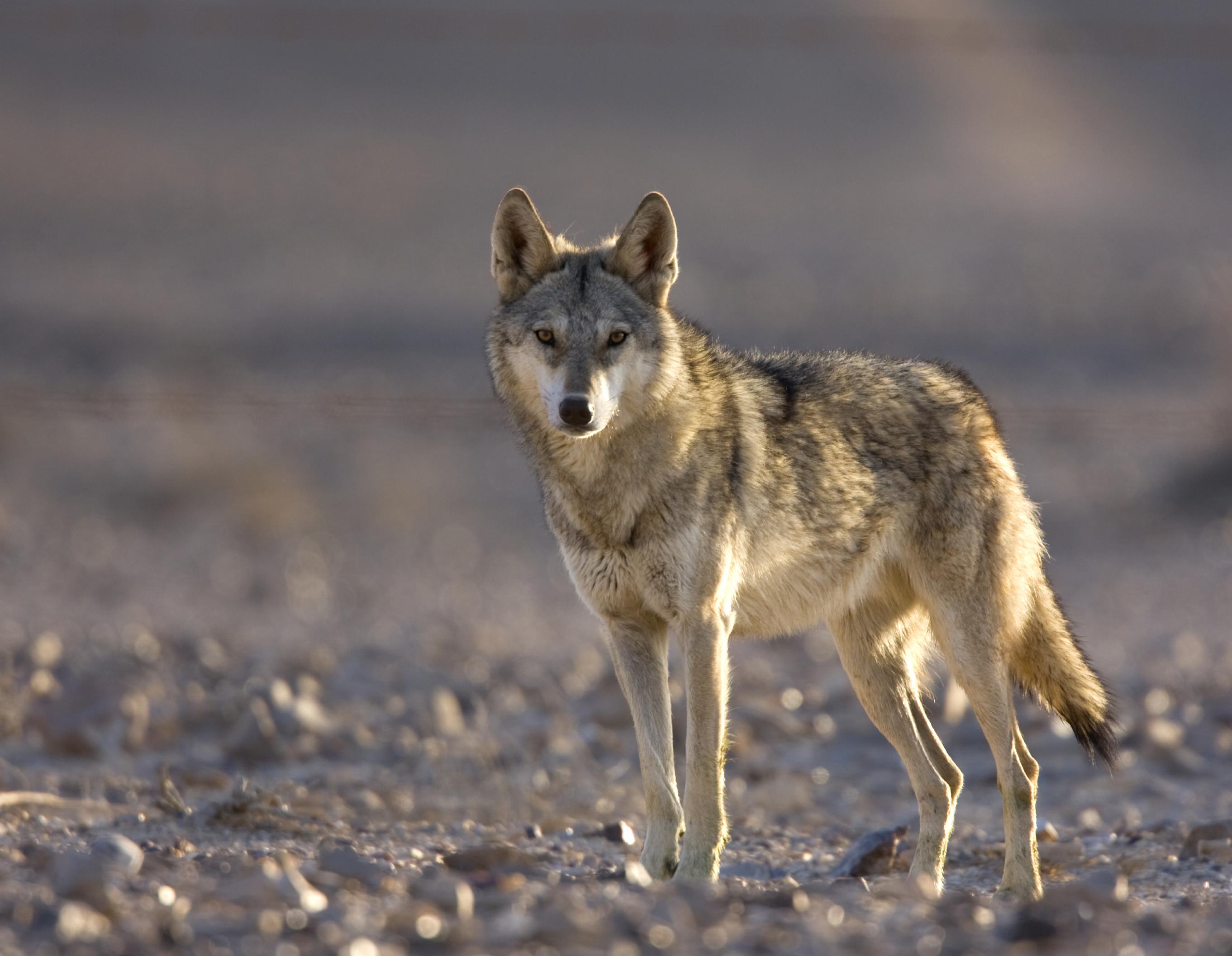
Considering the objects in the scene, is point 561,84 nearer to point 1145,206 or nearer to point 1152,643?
point 1145,206

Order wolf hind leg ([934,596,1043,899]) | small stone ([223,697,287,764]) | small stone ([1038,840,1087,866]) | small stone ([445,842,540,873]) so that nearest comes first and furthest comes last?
1. small stone ([445,842,540,873])
2. wolf hind leg ([934,596,1043,899])
3. small stone ([1038,840,1087,866])
4. small stone ([223,697,287,764])

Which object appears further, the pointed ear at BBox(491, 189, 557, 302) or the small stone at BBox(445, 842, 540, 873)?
the pointed ear at BBox(491, 189, 557, 302)

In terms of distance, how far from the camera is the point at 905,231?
4638cm

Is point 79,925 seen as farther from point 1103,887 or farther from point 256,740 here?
point 256,740

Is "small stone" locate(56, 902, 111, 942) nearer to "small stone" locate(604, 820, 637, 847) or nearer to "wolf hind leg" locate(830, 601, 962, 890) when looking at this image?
"small stone" locate(604, 820, 637, 847)

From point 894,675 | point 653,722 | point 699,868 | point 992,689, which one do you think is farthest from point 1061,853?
point 653,722

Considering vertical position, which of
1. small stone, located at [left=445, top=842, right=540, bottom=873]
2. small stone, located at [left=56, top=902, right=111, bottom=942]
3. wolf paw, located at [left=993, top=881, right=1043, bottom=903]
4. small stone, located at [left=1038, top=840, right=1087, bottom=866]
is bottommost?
small stone, located at [left=1038, top=840, right=1087, bottom=866]

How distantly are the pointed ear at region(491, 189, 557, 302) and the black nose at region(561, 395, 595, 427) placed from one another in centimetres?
80

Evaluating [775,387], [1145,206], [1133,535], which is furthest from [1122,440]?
[1145,206]

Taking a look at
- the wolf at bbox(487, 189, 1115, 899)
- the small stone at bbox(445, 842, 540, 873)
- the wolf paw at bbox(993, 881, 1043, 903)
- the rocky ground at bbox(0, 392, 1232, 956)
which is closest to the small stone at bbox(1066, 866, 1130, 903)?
the rocky ground at bbox(0, 392, 1232, 956)

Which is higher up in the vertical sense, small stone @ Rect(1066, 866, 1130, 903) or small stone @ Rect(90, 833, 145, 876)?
small stone @ Rect(1066, 866, 1130, 903)

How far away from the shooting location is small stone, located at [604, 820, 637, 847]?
6.45 meters

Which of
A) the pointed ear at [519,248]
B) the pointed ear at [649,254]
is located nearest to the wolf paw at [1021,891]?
the pointed ear at [649,254]

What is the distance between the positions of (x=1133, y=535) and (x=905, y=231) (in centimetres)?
3220
